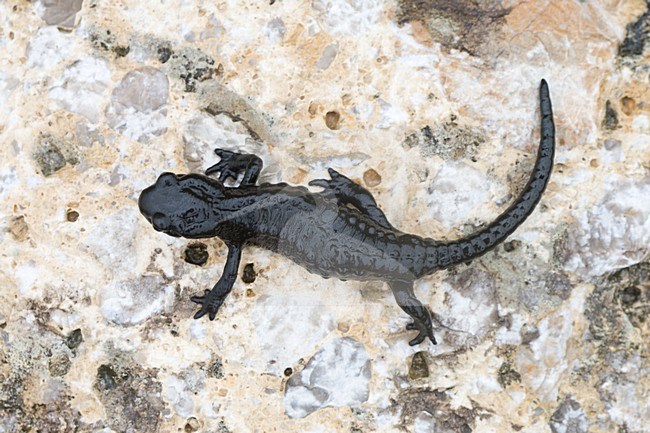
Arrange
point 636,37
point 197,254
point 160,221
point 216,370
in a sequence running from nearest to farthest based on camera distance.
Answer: point 160,221, point 216,370, point 636,37, point 197,254

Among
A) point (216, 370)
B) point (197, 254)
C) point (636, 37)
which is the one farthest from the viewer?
point (197, 254)

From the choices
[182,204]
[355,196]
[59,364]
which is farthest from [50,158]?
[355,196]

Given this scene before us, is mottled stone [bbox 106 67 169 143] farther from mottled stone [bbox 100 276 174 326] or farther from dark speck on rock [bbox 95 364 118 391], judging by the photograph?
dark speck on rock [bbox 95 364 118 391]

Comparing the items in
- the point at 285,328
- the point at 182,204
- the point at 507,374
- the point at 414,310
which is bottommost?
the point at 285,328

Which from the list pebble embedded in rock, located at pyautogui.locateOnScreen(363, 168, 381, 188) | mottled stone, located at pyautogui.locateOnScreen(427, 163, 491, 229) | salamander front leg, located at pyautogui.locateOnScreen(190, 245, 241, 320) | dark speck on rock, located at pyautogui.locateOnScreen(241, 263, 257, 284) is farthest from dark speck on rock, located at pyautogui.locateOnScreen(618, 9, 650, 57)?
salamander front leg, located at pyautogui.locateOnScreen(190, 245, 241, 320)

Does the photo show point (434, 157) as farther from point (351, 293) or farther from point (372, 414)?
point (372, 414)

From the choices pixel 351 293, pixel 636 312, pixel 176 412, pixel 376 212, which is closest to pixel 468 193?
pixel 376 212

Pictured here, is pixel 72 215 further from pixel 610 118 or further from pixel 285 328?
pixel 610 118
